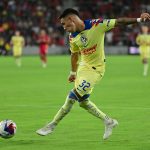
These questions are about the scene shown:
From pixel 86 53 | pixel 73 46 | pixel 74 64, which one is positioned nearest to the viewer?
pixel 86 53

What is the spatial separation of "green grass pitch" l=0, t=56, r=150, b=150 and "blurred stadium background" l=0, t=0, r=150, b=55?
27539mm

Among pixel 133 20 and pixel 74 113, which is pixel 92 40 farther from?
pixel 74 113

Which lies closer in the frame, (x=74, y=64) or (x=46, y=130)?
(x=46, y=130)

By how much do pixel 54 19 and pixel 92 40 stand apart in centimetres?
4745

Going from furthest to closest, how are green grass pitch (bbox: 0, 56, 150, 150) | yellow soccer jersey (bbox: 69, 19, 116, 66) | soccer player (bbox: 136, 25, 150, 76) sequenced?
soccer player (bbox: 136, 25, 150, 76) → yellow soccer jersey (bbox: 69, 19, 116, 66) → green grass pitch (bbox: 0, 56, 150, 150)

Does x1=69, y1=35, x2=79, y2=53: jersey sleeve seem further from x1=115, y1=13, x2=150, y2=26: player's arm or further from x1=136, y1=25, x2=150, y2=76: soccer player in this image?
x1=136, y1=25, x2=150, y2=76: soccer player

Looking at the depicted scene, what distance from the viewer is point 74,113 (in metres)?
15.0

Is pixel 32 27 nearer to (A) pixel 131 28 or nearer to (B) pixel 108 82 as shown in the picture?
(A) pixel 131 28

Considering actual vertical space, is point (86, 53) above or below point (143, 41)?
above

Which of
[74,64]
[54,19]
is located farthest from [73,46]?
[54,19]

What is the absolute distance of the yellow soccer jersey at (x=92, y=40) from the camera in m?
10.7

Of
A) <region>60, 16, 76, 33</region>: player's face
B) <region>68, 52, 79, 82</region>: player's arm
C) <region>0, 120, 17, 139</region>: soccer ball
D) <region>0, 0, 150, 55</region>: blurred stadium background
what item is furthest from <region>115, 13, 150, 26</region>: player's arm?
<region>0, 0, 150, 55</region>: blurred stadium background

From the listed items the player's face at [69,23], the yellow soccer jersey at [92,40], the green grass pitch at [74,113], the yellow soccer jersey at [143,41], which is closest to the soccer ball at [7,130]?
the green grass pitch at [74,113]

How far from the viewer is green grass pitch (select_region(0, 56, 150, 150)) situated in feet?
34.1
